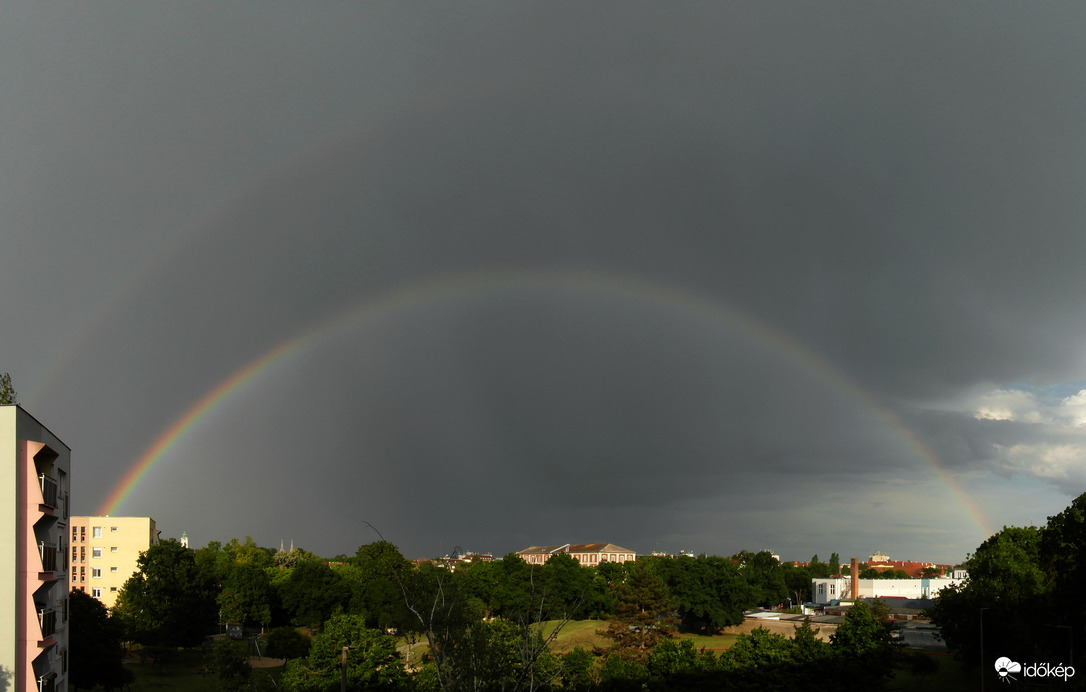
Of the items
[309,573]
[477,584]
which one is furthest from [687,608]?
[309,573]

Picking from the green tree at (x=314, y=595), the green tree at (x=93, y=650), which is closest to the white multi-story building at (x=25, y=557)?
the green tree at (x=93, y=650)

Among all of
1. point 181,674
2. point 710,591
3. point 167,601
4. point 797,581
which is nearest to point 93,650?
point 181,674

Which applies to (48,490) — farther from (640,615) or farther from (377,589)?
(377,589)

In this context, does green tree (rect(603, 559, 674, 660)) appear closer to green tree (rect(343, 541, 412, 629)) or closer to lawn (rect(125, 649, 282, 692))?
green tree (rect(343, 541, 412, 629))

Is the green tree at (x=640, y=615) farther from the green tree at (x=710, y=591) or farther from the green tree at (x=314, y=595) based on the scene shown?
the green tree at (x=314, y=595)

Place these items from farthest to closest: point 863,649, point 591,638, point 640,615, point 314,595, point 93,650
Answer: point 314,595 < point 591,638 < point 640,615 < point 93,650 < point 863,649

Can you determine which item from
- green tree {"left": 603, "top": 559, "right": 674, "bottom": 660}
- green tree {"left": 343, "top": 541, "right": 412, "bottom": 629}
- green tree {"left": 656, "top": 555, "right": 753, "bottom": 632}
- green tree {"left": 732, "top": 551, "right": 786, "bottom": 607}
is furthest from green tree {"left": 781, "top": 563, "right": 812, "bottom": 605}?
green tree {"left": 343, "top": 541, "right": 412, "bottom": 629}

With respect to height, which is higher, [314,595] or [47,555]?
[47,555]
